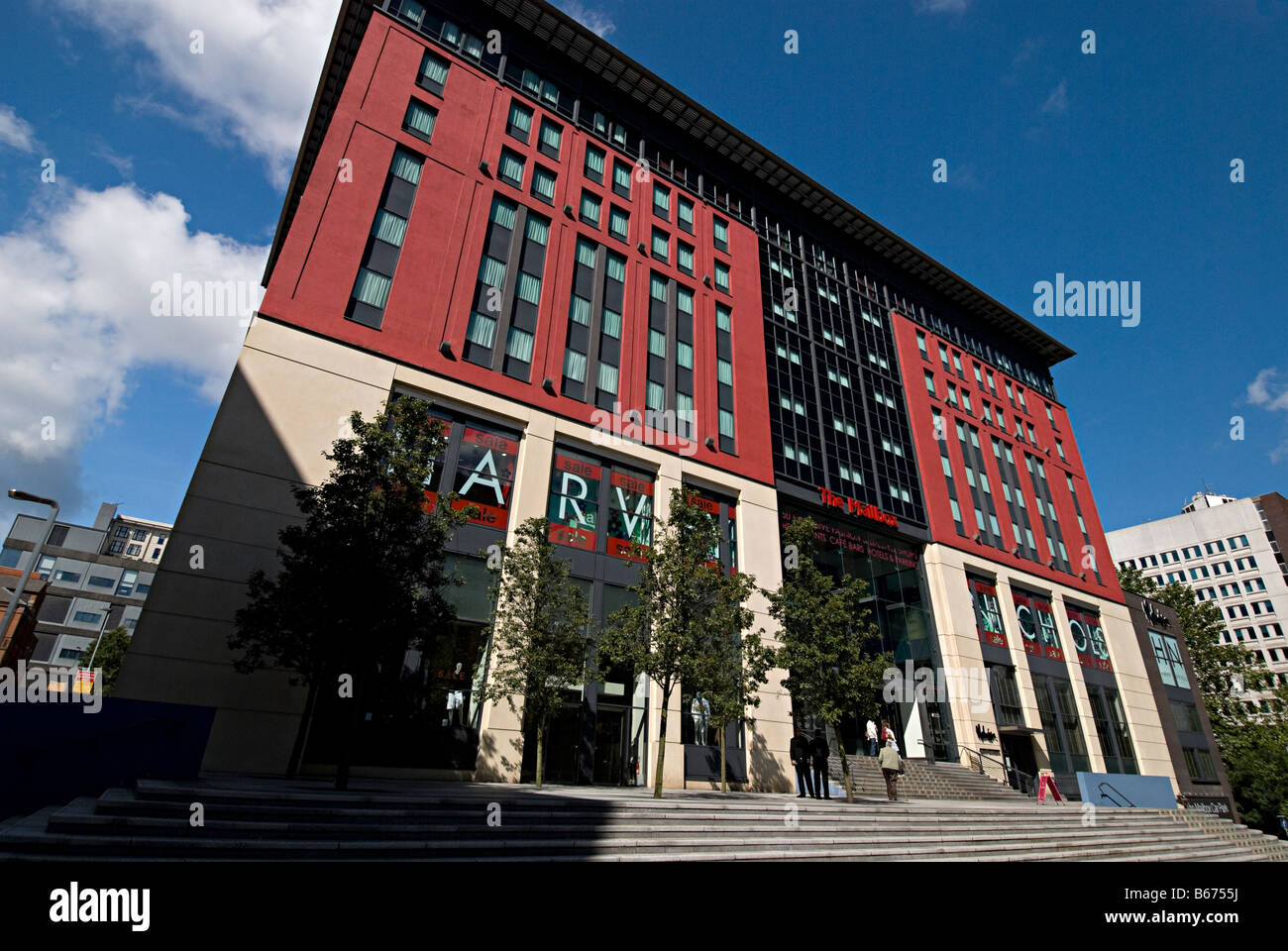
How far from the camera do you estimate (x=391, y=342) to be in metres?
22.0

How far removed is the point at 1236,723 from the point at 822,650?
196 feet

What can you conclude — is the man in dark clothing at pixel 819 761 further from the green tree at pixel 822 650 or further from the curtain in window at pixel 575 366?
the curtain in window at pixel 575 366

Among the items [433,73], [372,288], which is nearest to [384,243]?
[372,288]

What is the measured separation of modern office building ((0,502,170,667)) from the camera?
79.2 m

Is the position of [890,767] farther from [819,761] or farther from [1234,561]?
[1234,561]

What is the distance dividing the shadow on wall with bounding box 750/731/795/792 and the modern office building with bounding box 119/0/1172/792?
0.38 feet

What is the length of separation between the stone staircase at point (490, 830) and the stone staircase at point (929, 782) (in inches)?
345

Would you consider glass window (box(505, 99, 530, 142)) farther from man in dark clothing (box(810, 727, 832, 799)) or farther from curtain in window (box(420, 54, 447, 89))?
man in dark clothing (box(810, 727, 832, 799))

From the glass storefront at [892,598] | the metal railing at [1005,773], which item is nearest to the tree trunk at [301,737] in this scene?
the glass storefront at [892,598]

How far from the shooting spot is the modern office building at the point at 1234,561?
8656 centimetres

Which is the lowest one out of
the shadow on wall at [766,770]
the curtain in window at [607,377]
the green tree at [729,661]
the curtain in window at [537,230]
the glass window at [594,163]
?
the shadow on wall at [766,770]

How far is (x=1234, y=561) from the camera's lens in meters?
91.6
